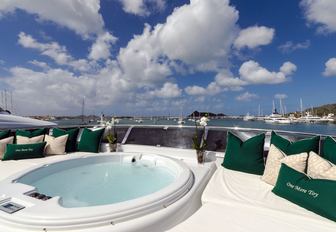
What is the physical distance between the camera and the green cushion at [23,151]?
3.39 m

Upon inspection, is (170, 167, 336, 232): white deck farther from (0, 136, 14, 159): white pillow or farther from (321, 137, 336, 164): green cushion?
(0, 136, 14, 159): white pillow

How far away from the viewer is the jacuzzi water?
2.31 metres

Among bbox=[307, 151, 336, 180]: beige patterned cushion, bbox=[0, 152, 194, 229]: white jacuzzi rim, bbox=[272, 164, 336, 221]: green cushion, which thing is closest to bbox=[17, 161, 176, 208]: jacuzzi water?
bbox=[0, 152, 194, 229]: white jacuzzi rim

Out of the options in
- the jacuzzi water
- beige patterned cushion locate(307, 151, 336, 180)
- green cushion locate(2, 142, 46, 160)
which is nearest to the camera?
beige patterned cushion locate(307, 151, 336, 180)

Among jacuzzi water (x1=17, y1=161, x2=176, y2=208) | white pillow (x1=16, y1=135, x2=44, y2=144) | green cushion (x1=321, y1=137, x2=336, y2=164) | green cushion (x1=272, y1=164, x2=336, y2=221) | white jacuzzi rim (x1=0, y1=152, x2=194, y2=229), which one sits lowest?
jacuzzi water (x1=17, y1=161, x2=176, y2=208)

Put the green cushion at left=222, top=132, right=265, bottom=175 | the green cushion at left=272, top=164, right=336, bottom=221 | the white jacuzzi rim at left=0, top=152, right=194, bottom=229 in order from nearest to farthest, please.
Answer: the white jacuzzi rim at left=0, top=152, right=194, bottom=229 → the green cushion at left=272, top=164, right=336, bottom=221 → the green cushion at left=222, top=132, right=265, bottom=175

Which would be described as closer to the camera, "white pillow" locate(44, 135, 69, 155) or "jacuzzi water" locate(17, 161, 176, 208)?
"jacuzzi water" locate(17, 161, 176, 208)

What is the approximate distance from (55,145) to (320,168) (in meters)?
4.00

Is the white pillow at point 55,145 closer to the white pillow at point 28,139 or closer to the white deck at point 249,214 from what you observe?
the white pillow at point 28,139

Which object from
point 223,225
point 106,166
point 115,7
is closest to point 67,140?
point 106,166

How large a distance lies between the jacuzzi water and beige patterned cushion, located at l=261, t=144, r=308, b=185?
1.18 m

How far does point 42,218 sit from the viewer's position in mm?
1396

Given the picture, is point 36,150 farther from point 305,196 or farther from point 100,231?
point 305,196

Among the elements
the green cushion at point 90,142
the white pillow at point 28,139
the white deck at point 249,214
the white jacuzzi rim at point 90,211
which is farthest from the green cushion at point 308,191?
the white pillow at point 28,139
